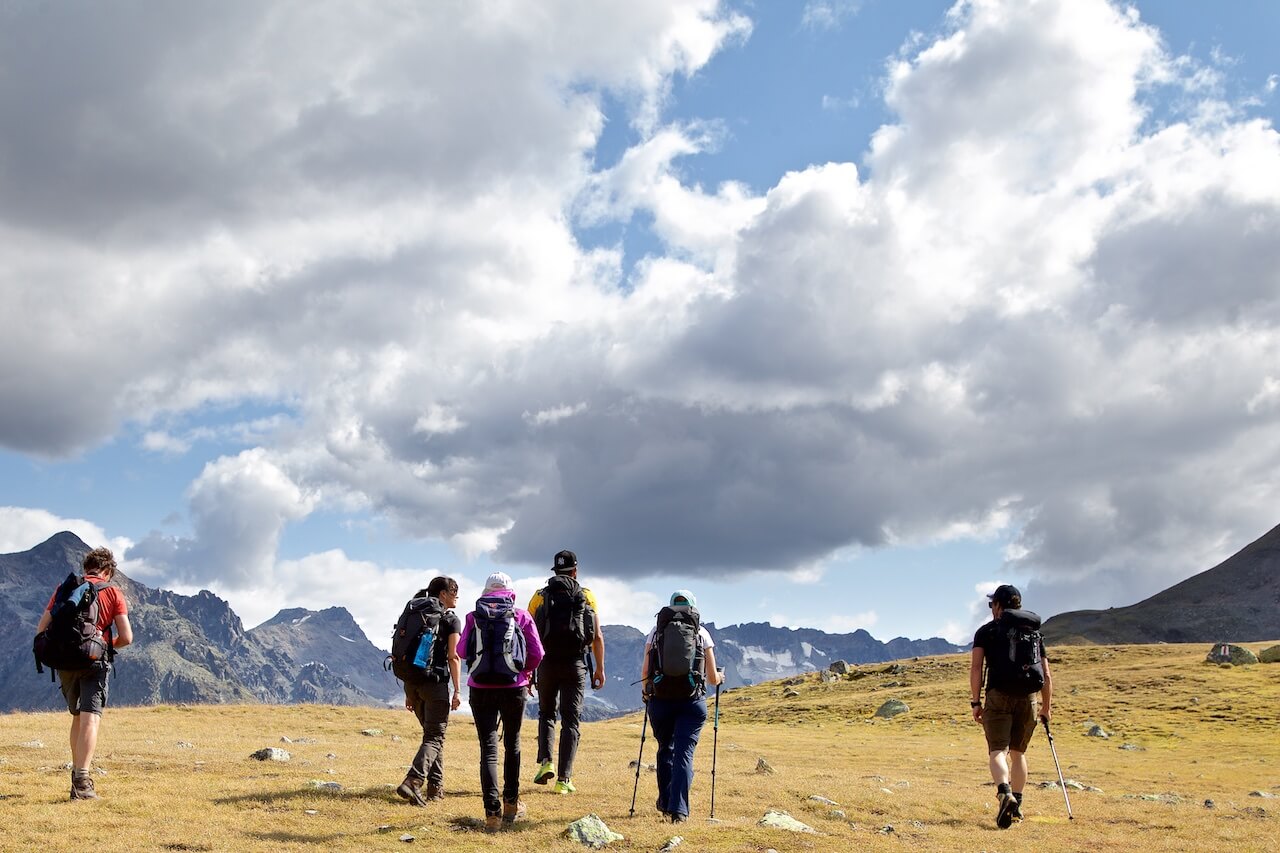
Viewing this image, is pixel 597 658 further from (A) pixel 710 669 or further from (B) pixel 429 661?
(B) pixel 429 661

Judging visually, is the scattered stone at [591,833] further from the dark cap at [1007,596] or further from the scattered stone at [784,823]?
the dark cap at [1007,596]

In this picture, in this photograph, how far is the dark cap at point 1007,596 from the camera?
689 inches

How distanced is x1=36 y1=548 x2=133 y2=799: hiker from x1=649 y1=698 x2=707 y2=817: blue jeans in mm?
8293

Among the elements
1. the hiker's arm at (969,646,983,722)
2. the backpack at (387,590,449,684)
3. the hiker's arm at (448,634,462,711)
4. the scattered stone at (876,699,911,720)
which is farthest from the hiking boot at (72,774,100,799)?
the scattered stone at (876,699,911,720)

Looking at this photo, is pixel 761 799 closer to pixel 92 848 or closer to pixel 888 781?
pixel 888 781

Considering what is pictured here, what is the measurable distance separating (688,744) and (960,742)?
138ft

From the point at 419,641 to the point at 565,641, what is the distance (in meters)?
2.48

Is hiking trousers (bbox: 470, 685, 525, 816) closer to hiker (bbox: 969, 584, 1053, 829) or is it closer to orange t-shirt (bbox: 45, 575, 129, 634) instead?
orange t-shirt (bbox: 45, 575, 129, 634)

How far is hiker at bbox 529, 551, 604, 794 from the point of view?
16781 mm

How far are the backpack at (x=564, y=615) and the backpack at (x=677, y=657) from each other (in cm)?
142

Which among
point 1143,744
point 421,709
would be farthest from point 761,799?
point 1143,744

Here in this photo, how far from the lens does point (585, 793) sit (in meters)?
18.9

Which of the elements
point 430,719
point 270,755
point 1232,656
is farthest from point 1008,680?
point 1232,656

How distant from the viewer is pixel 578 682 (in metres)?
17.2
